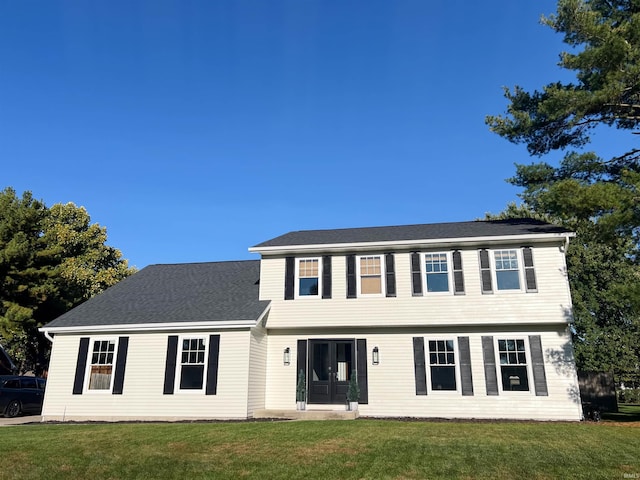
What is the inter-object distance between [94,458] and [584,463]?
8.46m

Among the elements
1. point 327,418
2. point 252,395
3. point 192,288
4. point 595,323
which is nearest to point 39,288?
point 192,288

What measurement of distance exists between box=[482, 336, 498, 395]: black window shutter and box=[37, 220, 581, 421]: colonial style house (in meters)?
0.05

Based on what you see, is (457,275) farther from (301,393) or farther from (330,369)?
(301,393)

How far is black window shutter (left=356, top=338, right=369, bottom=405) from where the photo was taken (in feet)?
49.4

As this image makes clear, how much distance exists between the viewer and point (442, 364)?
14.9 m

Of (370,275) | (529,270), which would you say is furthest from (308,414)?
(529,270)

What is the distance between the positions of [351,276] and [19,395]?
41.8 ft

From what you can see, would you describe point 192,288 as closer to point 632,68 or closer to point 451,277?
point 451,277

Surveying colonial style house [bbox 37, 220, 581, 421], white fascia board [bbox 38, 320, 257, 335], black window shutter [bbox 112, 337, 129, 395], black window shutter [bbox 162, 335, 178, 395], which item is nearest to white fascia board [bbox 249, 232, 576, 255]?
colonial style house [bbox 37, 220, 581, 421]

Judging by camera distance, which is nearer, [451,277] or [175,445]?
[175,445]

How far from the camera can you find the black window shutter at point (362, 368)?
15047 millimetres

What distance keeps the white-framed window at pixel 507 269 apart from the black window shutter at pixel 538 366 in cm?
177

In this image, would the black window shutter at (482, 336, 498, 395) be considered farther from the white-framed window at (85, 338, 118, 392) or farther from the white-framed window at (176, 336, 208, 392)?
the white-framed window at (85, 338, 118, 392)

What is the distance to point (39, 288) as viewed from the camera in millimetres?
24484
